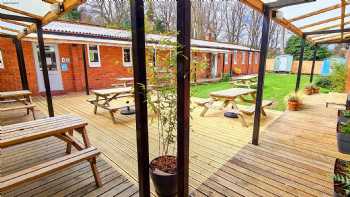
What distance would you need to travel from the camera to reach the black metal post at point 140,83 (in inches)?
57.9

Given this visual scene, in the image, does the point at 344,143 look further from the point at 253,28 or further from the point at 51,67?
the point at 253,28

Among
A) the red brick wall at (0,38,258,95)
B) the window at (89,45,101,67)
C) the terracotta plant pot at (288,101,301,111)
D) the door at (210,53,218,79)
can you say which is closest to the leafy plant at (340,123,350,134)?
the terracotta plant pot at (288,101,301,111)

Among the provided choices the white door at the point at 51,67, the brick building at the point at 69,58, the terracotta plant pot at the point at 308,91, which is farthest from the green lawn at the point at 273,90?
the white door at the point at 51,67

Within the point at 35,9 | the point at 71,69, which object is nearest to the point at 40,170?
the point at 35,9

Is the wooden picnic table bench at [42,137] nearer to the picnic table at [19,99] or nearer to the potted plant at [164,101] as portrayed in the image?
the potted plant at [164,101]

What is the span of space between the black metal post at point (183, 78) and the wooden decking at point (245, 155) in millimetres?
719

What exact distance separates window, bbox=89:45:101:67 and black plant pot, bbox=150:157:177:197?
868cm

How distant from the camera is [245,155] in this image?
9.91 ft

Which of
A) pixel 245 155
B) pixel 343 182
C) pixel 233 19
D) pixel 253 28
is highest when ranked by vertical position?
pixel 233 19

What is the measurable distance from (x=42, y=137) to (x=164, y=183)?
1.54 meters

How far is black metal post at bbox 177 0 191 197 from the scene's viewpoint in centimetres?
148

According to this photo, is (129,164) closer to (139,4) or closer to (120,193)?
(120,193)

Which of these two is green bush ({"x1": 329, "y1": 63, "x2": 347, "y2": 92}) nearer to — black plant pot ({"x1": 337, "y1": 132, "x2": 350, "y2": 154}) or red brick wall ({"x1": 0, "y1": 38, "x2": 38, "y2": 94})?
black plant pot ({"x1": 337, "y1": 132, "x2": 350, "y2": 154})

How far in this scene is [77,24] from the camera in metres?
10.1
